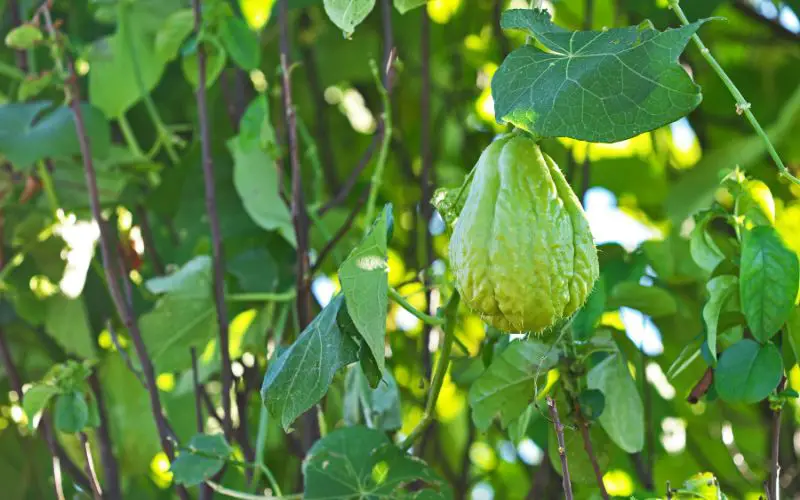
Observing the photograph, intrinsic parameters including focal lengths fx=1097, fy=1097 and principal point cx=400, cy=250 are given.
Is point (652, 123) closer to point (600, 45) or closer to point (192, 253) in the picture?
point (600, 45)

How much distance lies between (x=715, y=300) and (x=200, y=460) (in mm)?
491

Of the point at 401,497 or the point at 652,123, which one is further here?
the point at 401,497

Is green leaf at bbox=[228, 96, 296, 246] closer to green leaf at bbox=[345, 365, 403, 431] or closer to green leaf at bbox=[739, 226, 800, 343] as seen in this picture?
green leaf at bbox=[345, 365, 403, 431]

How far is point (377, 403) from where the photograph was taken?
3.49ft

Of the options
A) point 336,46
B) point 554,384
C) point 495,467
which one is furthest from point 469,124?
point 554,384

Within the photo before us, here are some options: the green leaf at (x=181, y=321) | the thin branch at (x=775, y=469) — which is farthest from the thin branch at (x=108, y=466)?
the thin branch at (x=775, y=469)

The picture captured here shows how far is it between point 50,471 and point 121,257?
48 centimetres

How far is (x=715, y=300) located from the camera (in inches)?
33.4

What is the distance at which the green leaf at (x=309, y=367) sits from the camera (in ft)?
2.63

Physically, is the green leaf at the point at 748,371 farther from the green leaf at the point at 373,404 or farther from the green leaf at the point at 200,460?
the green leaf at the point at 200,460

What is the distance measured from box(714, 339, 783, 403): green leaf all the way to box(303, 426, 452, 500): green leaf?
282mm

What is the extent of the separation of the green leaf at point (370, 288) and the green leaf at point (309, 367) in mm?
23

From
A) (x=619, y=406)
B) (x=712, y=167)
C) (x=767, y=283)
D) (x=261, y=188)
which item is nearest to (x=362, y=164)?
(x=261, y=188)

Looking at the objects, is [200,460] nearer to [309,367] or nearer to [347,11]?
[309,367]
